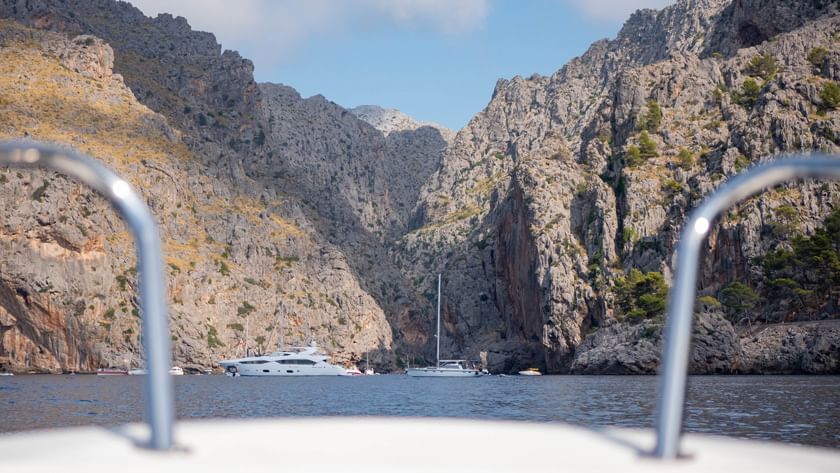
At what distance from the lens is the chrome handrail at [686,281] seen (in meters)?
5.32

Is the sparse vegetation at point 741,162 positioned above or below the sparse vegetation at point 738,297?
above

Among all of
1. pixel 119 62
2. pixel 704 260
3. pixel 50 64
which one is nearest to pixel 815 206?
pixel 704 260

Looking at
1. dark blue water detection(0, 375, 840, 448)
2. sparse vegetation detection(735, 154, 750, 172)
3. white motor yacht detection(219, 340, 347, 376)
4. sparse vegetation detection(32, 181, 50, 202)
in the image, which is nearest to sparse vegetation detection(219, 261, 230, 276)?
white motor yacht detection(219, 340, 347, 376)

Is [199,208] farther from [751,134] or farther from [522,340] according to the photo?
[751,134]

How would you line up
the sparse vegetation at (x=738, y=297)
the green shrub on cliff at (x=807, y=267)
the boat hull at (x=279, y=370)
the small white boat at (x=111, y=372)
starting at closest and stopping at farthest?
the green shrub on cliff at (x=807, y=267), the sparse vegetation at (x=738, y=297), the small white boat at (x=111, y=372), the boat hull at (x=279, y=370)

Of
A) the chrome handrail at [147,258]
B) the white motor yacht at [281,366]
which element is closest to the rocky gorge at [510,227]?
the white motor yacht at [281,366]

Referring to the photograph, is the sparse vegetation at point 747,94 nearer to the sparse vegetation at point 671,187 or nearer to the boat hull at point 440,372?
the sparse vegetation at point 671,187

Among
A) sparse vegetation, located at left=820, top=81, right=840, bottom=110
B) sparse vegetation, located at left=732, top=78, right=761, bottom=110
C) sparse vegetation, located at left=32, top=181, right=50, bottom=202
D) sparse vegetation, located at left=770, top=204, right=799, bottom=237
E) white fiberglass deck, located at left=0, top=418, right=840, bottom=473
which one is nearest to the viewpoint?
white fiberglass deck, located at left=0, top=418, right=840, bottom=473

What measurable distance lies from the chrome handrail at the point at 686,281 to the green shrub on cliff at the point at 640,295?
117117 millimetres

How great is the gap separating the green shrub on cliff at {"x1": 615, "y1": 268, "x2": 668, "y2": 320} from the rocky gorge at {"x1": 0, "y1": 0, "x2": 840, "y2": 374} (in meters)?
0.29

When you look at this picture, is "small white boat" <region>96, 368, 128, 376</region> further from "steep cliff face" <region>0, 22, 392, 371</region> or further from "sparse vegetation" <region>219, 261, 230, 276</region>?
"sparse vegetation" <region>219, 261, 230, 276</region>

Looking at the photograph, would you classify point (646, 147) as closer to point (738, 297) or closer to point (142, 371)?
point (738, 297)

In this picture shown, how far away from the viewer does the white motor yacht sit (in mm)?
133500

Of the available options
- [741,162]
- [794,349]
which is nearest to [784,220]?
[741,162]
